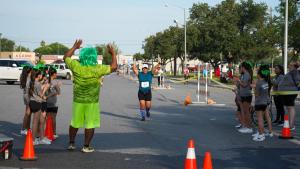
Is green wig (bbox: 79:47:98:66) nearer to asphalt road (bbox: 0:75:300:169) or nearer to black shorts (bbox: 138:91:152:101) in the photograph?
asphalt road (bbox: 0:75:300:169)

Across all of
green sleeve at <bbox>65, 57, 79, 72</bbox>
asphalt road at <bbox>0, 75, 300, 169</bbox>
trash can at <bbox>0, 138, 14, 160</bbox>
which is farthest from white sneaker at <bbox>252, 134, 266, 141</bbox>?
trash can at <bbox>0, 138, 14, 160</bbox>

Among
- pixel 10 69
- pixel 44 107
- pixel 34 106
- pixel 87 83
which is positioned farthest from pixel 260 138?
pixel 10 69

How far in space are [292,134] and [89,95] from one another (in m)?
5.46

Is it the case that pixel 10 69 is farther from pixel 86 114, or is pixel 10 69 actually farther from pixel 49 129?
pixel 86 114

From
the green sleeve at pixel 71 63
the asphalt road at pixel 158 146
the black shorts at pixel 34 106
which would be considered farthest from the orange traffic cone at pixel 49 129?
the green sleeve at pixel 71 63

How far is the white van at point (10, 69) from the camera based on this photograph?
38.1 metres

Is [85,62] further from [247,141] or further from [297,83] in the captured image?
[297,83]

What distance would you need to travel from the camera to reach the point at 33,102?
405 inches

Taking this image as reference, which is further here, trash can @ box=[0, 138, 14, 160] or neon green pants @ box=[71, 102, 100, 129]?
neon green pants @ box=[71, 102, 100, 129]

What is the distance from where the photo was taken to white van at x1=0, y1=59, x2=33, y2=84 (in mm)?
38125

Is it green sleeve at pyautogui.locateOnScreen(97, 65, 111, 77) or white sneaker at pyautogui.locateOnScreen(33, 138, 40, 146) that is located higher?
green sleeve at pyautogui.locateOnScreen(97, 65, 111, 77)

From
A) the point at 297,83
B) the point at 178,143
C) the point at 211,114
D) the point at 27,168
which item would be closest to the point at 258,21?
the point at 211,114

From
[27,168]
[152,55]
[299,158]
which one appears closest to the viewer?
[27,168]

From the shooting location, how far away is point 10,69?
Result: 38438mm
